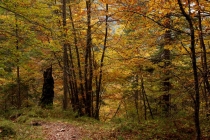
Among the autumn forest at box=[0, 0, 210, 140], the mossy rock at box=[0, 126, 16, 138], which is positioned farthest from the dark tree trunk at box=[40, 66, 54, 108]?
the mossy rock at box=[0, 126, 16, 138]

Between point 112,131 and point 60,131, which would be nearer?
point 112,131

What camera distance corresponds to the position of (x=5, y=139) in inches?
278

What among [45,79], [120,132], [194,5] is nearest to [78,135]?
[120,132]

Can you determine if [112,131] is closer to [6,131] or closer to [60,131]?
[60,131]

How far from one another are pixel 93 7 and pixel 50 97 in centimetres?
754

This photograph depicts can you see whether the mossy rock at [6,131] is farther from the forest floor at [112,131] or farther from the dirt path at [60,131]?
the dirt path at [60,131]

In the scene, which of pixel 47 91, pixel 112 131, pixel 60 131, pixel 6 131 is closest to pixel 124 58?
pixel 112 131

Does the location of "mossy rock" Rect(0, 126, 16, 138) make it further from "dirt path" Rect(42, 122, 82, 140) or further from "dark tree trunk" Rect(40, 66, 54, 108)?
"dark tree trunk" Rect(40, 66, 54, 108)

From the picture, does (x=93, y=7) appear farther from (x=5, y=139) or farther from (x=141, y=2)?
(x=5, y=139)

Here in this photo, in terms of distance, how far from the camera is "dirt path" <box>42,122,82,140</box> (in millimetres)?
8278

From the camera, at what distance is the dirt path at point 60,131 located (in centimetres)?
828

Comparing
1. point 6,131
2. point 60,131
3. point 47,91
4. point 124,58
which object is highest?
point 124,58

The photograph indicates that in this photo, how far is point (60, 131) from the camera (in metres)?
9.13

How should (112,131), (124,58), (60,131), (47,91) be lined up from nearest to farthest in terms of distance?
1. (124,58)
2. (112,131)
3. (60,131)
4. (47,91)
